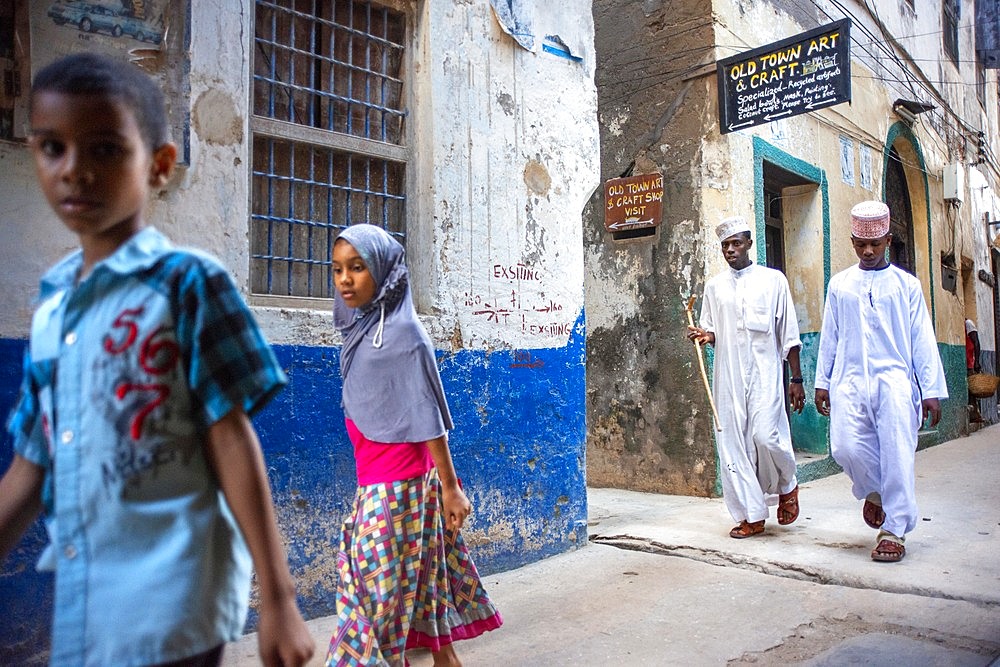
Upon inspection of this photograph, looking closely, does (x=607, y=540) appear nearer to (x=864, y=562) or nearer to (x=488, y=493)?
(x=488, y=493)

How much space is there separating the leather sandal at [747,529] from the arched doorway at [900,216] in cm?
744

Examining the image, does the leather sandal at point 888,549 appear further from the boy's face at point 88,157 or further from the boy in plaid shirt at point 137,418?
the boy's face at point 88,157

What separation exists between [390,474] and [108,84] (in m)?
1.59

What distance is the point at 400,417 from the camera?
8.54 feet

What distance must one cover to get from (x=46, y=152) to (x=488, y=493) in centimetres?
324

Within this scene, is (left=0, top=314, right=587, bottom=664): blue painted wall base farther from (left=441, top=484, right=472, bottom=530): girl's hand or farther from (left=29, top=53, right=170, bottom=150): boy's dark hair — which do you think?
(left=29, top=53, right=170, bottom=150): boy's dark hair

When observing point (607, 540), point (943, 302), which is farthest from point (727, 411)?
point (943, 302)

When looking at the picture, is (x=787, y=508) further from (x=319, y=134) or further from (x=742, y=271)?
(x=319, y=134)

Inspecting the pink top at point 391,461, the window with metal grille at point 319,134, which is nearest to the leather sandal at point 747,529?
the window with metal grille at point 319,134

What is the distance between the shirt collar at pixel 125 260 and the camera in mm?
1234

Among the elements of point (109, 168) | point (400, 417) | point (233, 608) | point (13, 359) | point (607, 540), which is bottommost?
point (607, 540)

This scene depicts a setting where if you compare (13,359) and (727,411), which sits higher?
(13,359)

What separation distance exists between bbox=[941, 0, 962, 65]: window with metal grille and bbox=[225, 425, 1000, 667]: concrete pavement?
33.6 feet

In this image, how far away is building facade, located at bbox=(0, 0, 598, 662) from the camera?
2.99m
